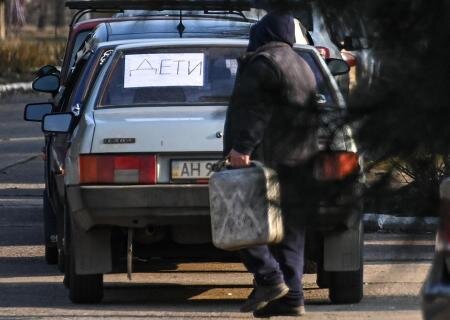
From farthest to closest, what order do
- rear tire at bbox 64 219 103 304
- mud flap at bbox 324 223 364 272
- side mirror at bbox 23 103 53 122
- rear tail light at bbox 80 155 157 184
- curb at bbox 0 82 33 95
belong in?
curb at bbox 0 82 33 95, side mirror at bbox 23 103 53 122, rear tire at bbox 64 219 103 304, mud flap at bbox 324 223 364 272, rear tail light at bbox 80 155 157 184

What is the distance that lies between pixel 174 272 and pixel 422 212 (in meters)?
6.07

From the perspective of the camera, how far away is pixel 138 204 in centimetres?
741

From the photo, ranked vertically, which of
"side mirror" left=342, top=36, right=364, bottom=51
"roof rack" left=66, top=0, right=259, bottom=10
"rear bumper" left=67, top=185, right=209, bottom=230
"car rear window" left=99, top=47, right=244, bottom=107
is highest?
"roof rack" left=66, top=0, right=259, bottom=10

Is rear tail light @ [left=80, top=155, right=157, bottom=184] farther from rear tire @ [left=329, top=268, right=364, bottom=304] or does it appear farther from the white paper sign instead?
rear tire @ [left=329, top=268, right=364, bottom=304]

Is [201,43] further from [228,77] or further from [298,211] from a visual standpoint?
[298,211]

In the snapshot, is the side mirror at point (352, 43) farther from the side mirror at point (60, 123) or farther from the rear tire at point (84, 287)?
the side mirror at point (60, 123)

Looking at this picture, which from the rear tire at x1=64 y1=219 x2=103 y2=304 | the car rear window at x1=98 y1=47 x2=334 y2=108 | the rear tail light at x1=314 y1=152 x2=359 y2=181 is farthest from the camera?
the car rear window at x1=98 y1=47 x2=334 y2=108

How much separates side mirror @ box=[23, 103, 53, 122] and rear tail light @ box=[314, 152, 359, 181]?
6.27 meters

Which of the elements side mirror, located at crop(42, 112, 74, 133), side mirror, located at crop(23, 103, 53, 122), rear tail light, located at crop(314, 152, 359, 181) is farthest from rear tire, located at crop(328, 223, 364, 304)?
rear tail light, located at crop(314, 152, 359, 181)

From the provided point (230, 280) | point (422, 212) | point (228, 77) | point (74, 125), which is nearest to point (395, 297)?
point (230, 280)

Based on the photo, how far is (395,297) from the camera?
27.9 feet

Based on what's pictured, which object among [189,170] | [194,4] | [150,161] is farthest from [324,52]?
[194,4]

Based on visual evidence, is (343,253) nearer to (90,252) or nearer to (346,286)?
(346,286)

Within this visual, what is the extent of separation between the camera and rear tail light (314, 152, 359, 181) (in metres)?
3.41
